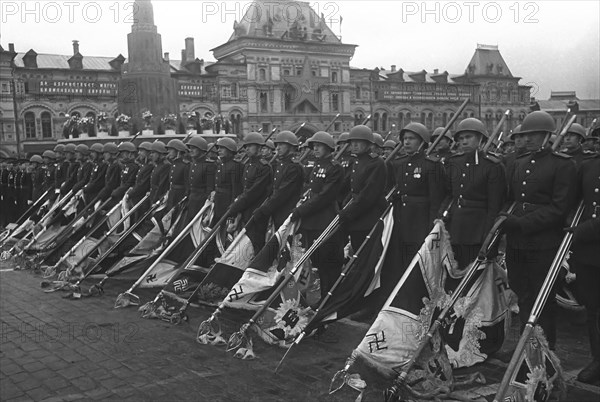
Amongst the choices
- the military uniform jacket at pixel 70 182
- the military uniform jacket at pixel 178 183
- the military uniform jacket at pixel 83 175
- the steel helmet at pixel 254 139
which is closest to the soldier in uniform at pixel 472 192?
the steel helmet at pixel 254 139

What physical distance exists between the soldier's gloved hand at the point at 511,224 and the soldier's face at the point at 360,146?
7.43ft

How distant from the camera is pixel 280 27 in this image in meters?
52.5

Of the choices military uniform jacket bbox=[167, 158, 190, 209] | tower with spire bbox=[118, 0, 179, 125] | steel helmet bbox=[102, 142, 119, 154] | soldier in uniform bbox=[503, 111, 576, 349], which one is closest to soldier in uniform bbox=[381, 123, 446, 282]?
soldier in uniform bbox=[503, 111, 576, 349]

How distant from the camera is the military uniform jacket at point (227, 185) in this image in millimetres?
8508

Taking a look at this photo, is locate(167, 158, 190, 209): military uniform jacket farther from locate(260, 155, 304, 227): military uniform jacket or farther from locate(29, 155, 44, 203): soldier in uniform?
locate(29, 155, 44, 203): soldier in uniform

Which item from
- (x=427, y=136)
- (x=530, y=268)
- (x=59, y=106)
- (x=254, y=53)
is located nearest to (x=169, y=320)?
(x=427, y=136)

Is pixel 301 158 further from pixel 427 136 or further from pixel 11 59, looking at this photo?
pixel 11 59

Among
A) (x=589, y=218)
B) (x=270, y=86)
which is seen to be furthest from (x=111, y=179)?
(x=270, y=86)

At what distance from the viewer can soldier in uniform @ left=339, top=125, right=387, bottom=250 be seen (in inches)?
267

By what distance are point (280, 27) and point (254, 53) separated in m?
5.04

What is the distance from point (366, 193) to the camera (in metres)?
6.81

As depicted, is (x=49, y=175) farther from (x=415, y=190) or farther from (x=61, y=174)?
(x=415, y=190)

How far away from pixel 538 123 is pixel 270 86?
45351mm

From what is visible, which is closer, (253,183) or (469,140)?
(469,140)
